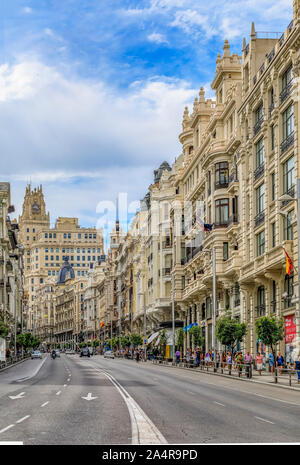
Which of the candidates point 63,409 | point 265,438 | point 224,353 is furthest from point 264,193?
point 265,438

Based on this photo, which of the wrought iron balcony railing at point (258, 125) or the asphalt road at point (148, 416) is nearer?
the asphalt road at point (148, 416)

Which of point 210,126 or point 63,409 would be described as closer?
Answer: point 63,409

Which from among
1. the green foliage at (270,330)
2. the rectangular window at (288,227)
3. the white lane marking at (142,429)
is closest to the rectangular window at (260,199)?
the rectangular window at (288,227)

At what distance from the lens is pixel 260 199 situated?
172 feet

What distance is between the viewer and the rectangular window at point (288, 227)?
4412cm

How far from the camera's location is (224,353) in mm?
59250

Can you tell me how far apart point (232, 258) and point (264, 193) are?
332 inches

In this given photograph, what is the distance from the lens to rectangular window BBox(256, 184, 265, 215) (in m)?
51.3

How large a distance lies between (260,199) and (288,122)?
776 cm

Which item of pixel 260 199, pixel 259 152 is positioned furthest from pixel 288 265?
pixel 259 152

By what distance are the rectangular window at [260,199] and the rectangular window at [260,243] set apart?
5.45 ft

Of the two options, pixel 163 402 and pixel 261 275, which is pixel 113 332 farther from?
pixel 163 402

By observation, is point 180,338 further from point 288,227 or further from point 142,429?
point 142,429

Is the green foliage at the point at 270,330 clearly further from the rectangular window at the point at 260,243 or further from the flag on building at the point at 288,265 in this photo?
the rectangular window at the point at 260,243
